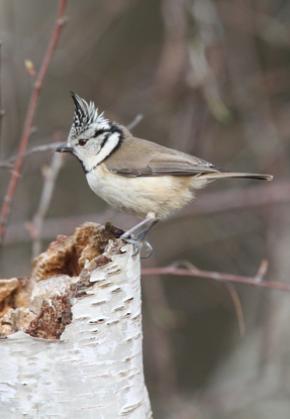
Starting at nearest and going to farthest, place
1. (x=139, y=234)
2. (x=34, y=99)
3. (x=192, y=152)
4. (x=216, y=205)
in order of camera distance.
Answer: (x=139, y=234), (x=34, y=99), (x=192, y=152), (x=216, y=205)

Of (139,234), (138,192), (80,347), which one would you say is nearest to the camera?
(80,347)

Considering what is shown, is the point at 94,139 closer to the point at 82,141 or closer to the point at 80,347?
the point at 82,141

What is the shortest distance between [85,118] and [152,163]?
29 centimetres

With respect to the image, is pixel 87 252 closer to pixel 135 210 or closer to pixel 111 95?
pixel 135 210

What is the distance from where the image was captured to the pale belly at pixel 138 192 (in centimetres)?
276

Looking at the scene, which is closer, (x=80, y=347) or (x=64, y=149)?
(x=80, y=347)

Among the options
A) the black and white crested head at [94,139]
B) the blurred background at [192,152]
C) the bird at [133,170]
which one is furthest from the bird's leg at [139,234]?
the blurred background at [192,152]

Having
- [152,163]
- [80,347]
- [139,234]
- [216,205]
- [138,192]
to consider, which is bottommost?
[80,347]

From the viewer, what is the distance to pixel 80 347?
2.06 metres

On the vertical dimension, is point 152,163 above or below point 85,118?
below

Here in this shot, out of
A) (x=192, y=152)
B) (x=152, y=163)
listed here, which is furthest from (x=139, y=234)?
(x=192, y=152)

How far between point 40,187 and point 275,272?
2.06 meters

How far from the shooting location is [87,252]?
2332 mm

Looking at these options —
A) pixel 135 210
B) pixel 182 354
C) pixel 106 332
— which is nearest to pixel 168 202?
pixel 135 210
